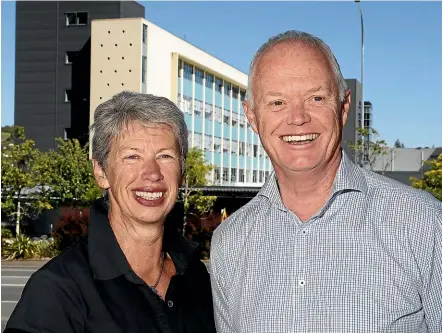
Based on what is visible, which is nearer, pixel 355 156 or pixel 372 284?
pixel 372 284

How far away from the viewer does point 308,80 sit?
3.55 metres

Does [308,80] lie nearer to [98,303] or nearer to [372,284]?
[372,284]

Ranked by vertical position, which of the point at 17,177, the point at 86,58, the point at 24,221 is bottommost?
the point at 24,221

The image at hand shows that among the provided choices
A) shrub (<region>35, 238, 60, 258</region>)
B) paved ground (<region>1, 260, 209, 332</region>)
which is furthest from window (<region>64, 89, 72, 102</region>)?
paved ground (<region>1, 260, 209, 332</region>)

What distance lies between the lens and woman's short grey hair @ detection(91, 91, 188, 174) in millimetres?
3809

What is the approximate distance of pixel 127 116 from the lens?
3803mm

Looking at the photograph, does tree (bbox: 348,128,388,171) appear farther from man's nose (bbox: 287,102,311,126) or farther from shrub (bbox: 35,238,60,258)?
man's nose (bbox: 287,102,311,126)

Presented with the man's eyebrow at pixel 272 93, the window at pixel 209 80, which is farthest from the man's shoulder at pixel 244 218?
the window at pixel 209 80

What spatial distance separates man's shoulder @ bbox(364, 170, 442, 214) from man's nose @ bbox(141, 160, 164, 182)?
1.09 meters

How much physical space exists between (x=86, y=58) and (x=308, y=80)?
55.0 m

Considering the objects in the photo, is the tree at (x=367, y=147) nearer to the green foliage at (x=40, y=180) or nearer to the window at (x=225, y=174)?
the green foliage at (x=40, y=180)

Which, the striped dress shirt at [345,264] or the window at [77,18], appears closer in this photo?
the striped dress shirt at [345,264]

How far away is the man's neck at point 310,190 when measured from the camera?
3.60m

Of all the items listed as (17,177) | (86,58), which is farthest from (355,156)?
(86,58)
